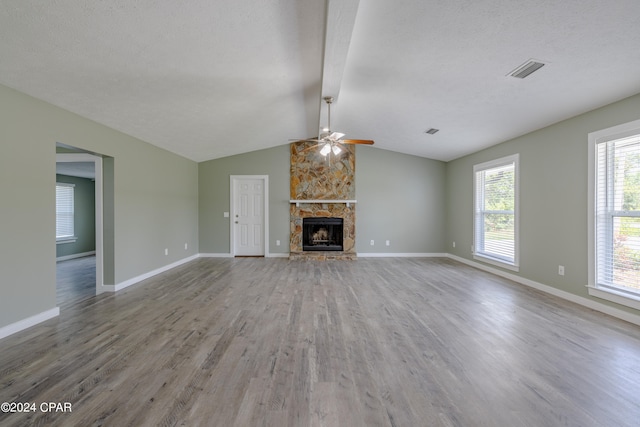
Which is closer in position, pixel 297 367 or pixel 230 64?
pixel 297 367

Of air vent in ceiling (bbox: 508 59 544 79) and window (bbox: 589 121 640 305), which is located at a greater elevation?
air vent in ceiling (bbox: 508 59 544 79)

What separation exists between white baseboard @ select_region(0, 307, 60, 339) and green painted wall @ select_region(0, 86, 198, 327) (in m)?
0.04

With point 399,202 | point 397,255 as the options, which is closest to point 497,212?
point 399,202

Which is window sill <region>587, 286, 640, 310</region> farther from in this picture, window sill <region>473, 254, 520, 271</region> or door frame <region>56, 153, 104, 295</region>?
door frame <region>56, 153, 104, 295</region>

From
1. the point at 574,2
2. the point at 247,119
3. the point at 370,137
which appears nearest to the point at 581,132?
the point at 574,2

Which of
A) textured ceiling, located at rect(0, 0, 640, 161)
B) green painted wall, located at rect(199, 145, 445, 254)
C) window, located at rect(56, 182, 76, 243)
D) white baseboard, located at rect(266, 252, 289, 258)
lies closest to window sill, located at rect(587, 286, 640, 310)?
textured ceiling, located at rect(0, 0, 640, 161)

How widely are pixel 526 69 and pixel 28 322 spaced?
5.62 m

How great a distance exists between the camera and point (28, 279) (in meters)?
2.71

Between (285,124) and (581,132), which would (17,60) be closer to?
(285,124)

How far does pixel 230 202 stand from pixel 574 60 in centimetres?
622

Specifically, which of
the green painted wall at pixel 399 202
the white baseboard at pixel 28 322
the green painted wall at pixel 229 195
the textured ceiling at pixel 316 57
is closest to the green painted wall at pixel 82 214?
the green painted wall at pixel 229 195

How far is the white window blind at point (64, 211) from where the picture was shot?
6.44m

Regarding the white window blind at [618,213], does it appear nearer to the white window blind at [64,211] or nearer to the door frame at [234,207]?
the door frame at [234,207]

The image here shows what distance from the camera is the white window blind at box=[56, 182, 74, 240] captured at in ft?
21.1
